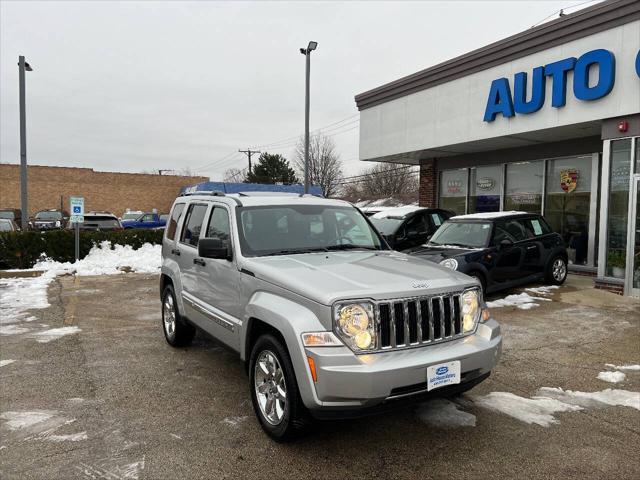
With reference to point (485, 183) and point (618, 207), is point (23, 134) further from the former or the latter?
point (618, 207)

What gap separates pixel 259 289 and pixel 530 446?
2.31 metres

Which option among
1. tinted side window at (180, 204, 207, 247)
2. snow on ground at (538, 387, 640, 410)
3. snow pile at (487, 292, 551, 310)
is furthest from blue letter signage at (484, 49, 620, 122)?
tinted side window at (180, 204, 207, 247)

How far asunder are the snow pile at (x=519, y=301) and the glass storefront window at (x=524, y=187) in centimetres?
531

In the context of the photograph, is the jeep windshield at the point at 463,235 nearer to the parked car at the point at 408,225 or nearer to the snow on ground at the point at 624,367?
the parked car at the point at 408,225

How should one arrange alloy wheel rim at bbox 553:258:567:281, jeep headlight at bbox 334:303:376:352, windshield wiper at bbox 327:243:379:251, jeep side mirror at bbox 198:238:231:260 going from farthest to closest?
alloy wheel rim at bbox 553:258:567:281, windshield wiper at bbox 327:243:379:251, jeep side mirror at bbox 198:238:231:260, jeep headlight at bbox 334:303:376:352

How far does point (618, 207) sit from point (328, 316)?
8734 mm

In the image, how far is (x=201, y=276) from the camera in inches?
198

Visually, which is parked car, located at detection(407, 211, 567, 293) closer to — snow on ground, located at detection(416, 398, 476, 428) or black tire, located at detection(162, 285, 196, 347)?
snow on ground, located at detection(416, 398, 476, 428)

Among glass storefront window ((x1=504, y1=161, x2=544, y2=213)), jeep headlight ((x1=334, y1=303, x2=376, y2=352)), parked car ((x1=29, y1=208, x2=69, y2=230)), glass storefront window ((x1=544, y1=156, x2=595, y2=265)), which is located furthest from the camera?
parked car ((x1=29, y1=208, x2=69, y2=230))

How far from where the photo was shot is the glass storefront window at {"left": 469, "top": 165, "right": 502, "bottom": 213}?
14688 mm

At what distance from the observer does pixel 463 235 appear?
9.45 metres

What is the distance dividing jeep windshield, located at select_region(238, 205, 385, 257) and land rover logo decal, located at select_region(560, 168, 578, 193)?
9652 mm

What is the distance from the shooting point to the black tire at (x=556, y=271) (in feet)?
32.9

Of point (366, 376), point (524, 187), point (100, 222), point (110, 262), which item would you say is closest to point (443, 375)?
point (366, 376)
